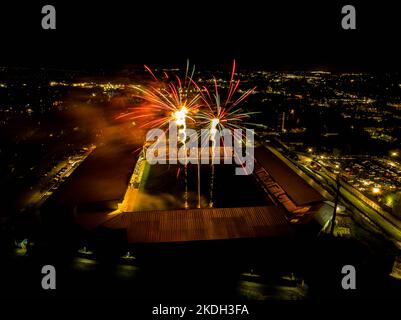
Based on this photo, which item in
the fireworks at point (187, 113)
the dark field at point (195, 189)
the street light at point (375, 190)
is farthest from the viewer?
the fireworks at point (187, 113)

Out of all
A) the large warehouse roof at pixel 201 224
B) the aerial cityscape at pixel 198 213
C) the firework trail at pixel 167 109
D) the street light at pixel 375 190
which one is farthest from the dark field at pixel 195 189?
the street light at pixel 375 190

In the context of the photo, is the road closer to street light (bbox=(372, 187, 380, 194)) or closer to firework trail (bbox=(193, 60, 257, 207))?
street light (bbox=(372, 187, 380, 194))

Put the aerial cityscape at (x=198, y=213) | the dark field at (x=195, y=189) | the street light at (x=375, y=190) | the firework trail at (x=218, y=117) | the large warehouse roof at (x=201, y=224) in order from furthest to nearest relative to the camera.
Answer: the firework trail at (x=218, y=117) < the street light at (x=375, y=190) < the dark field at (x=195, y=189) < the large warehouse roof at (x=201, y=224) < the aerial cityscape at (x=198, y=213)

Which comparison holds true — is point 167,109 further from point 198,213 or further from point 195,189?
point 198,213

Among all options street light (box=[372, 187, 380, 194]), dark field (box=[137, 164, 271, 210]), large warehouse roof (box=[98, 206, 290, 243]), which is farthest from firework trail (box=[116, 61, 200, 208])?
street light (box=[372, 187, 380, 194])

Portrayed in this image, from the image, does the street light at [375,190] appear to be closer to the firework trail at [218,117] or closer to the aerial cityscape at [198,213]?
the aerial cityscape at [198,213]

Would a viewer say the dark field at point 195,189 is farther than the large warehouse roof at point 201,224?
Yes

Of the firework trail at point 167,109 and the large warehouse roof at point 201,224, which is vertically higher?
the firework trail at point 167,109

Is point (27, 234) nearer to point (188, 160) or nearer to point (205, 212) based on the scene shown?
point (205, 212)

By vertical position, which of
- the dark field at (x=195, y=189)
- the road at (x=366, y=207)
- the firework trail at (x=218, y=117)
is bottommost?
the road at (x=366, y=207)

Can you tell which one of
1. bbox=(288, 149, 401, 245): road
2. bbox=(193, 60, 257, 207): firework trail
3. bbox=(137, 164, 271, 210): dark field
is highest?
bbox=(193, 60, 257, 207): firework trail
